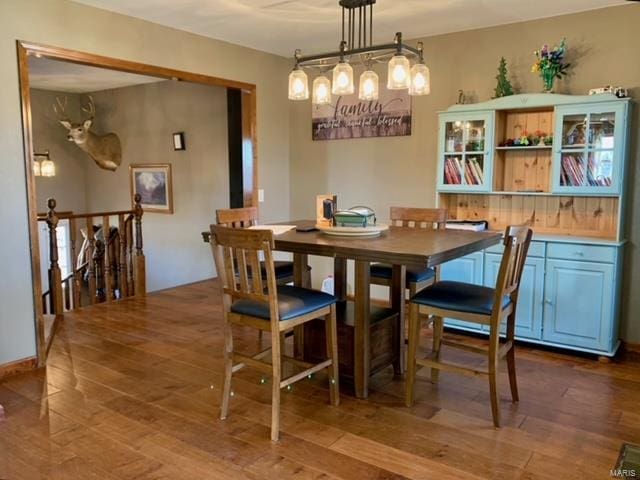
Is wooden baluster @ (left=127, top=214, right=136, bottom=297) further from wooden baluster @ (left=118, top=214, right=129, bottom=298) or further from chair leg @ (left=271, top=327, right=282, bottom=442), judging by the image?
chair leg @ (left=271, top=327, right=282, bottom=442)

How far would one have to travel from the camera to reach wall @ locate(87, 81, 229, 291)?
594cm

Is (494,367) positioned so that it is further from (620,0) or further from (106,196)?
(106,196)

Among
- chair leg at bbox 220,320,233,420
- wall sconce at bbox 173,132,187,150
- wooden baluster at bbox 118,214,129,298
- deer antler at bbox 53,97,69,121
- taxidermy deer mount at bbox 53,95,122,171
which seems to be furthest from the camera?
deer antler at bbox 53,97,69,121

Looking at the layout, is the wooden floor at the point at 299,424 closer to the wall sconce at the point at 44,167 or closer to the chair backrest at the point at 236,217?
the chair backrest at the point at 236,217

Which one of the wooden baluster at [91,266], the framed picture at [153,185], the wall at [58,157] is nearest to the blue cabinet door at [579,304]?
the wooden baluster at [91,266]

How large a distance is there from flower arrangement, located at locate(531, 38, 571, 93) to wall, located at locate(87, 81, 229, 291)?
3.32m

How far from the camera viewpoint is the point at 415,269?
3340mm

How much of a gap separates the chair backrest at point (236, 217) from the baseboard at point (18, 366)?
1.46m

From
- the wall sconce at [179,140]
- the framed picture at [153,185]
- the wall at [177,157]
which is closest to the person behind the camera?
the wall at [177,157]

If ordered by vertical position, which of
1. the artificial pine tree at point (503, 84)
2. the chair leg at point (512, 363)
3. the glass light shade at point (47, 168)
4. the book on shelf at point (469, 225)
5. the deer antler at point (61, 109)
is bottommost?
the chair leg at point (512, 363)

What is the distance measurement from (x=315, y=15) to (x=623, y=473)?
3.31m

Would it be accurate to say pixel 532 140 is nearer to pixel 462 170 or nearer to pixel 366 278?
pixel 462 170

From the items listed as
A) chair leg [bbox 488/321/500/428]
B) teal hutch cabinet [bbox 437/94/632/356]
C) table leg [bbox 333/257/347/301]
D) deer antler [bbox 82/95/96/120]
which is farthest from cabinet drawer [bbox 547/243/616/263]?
deer antler [bbox 82/95/96/120]

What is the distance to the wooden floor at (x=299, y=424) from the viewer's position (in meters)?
2.21
